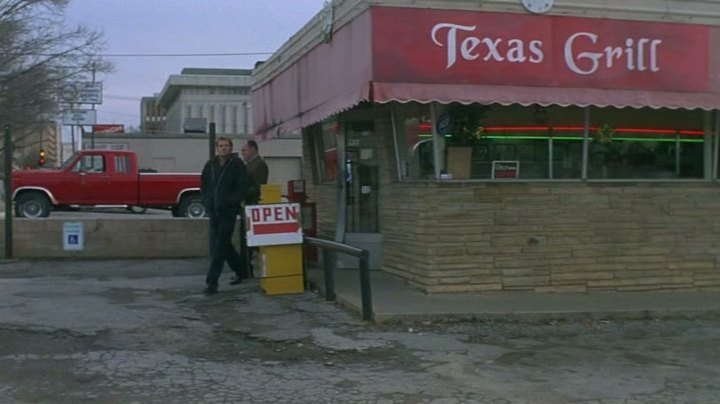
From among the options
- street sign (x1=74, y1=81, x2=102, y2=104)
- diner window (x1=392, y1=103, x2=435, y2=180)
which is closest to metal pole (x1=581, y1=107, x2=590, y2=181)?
diner window (x1=392, y1=103, x2=435, y2=180)

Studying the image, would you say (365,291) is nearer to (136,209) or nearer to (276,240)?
(276,240)

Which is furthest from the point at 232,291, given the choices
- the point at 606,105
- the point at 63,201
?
the point at 63,201

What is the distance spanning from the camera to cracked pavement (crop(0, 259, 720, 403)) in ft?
19.8

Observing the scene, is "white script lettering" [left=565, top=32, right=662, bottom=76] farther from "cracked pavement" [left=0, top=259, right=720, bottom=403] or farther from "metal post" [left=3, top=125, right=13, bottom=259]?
"metal post" [left=3, top=125, right=13, bottom=259]

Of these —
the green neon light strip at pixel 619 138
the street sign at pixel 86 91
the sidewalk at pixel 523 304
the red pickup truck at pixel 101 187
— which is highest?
the street sign at pixel 86 91

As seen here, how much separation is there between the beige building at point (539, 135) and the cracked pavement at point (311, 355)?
4.35 ft

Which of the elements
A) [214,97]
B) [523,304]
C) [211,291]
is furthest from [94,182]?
[214,97]

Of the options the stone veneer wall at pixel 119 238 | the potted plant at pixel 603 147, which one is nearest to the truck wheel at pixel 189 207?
the stone veneer wall at pixel 119 238

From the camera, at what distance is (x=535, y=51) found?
31.0 ft

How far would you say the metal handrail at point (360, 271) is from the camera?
8406mm

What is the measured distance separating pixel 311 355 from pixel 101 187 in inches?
641

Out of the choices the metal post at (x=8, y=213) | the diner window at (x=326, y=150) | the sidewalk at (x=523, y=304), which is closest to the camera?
the sidewalk at (x=523, y=304)

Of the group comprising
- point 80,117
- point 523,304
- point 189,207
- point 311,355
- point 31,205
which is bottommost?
point 311,355

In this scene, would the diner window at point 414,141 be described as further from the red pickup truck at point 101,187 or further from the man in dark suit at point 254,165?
the red pickup truck at point 101,187
